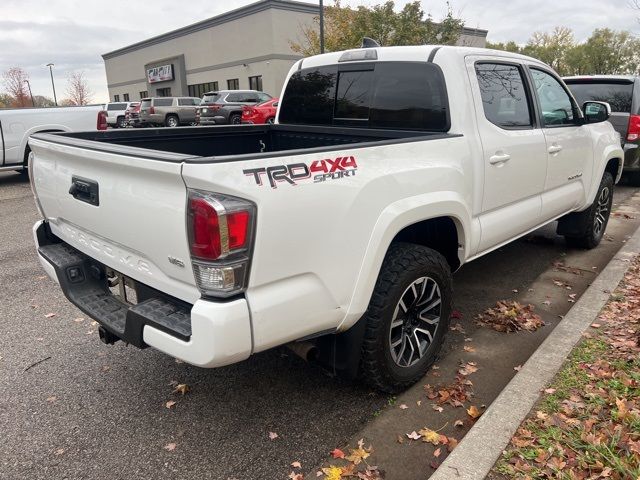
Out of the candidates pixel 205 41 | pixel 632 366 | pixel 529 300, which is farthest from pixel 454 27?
pixel 205 41

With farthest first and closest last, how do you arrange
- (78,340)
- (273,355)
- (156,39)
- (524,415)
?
(156,39) < (78,340) < (273,355) < (524,415)

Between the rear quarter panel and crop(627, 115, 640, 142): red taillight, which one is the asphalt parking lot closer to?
the rear quarter panel

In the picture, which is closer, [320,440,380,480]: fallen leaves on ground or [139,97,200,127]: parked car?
[320,440,380,480]: fallen leaves on ground

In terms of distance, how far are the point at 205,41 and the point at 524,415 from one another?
40798mm

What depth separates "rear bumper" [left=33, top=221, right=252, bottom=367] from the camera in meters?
2.06

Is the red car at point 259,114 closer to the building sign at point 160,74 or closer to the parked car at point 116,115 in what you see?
the parked car at point 116,115

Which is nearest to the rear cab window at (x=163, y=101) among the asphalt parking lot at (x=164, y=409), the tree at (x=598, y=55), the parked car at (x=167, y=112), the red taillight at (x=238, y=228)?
the parked car at (x=167, y=112)

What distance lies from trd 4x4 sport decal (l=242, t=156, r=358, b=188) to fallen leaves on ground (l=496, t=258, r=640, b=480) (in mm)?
1513

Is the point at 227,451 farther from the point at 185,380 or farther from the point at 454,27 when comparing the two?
the point at 454,27

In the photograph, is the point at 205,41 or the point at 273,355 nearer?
the point at 273,355

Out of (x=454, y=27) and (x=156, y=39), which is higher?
(x=156, y=39)

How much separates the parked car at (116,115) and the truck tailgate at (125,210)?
2802cm

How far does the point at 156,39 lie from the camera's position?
45.2m

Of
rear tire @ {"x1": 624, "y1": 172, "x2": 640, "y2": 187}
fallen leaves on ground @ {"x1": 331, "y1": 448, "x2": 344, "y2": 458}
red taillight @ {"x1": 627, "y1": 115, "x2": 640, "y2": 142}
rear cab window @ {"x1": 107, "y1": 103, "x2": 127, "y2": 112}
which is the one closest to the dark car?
red taillight @ {"x1": 627, "y1": 115, "x2": 640, "y2": 142}
